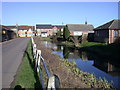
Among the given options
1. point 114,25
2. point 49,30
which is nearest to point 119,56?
point 114,25

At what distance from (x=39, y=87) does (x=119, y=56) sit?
1597cm

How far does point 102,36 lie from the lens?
35875 millimetres

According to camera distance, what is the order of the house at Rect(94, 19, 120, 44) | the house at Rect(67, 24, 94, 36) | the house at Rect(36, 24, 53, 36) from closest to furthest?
1. the house at Rect(94, 19, 120, 44)
2. the house at Rect(67, 24, 94, 36)
3. the house at Rect(36, 24, 53, 36)

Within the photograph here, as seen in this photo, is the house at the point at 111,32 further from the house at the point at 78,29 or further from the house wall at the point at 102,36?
the house at the point at 78,29

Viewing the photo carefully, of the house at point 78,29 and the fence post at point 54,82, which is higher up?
the house at point 78,29

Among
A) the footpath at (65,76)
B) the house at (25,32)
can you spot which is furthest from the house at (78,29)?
the footpath at (65,76)

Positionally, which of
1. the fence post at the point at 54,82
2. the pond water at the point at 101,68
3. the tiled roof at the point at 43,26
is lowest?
the pond water at the point at 101,68

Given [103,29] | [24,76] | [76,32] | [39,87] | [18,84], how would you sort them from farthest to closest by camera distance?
[76,32], [103,29], [24,76], [18,84], [39,87]

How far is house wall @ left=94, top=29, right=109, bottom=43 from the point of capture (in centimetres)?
3341

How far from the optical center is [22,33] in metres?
111

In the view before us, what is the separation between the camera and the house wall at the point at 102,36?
1315 inches

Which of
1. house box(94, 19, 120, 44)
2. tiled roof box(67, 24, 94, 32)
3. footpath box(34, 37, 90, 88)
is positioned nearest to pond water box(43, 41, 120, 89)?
footpath box(34, 37, 90, 88)

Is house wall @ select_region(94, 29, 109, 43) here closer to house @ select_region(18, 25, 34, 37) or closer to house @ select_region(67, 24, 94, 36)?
house @ select_region(67, 24, 94, 36)

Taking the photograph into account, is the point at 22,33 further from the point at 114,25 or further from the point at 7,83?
the point at 7,83
